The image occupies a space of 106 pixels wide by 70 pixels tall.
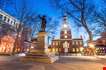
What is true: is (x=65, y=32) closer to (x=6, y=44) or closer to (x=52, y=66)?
(x=6, y=44)

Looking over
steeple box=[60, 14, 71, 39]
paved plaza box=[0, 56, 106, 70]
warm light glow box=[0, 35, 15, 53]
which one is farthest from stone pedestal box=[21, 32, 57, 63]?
steeple box=[60, 14, 71, 39]

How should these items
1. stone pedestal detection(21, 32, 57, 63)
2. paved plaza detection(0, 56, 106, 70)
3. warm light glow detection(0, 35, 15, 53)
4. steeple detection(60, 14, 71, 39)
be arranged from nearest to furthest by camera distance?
paved plaza detection(0, 56, 106, 70)
stone pedestal detection(21, 32, 57, 63)
warm light glow detection(0, 35, 15, 53)
steeple detection(60, 14, 71, 39)

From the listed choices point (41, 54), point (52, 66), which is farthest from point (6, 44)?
point (52, 66)

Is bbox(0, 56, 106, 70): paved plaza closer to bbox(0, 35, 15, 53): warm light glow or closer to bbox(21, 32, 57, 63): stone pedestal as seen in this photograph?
bbox(21, 32, 57, 63): stone pedestal

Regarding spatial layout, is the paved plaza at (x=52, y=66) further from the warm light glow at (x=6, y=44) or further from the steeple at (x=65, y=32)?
the steeple at (x=65, y=32)

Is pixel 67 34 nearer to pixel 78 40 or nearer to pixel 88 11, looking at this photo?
pixel 78 40

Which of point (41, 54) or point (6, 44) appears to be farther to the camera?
point (6, 44)

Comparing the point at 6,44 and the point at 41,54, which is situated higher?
the point at 6,44

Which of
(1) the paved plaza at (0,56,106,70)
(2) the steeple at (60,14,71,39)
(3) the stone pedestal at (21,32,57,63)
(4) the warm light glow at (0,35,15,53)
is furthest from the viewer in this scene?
(2) the steeple at (60,14,71,39)

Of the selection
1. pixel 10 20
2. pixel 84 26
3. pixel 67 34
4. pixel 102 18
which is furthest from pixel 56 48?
pixel 102 18

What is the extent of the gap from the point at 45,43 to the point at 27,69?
8.69 metres

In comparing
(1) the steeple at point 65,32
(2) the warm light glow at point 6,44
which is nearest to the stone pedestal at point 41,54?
(2) the warm light glow at point 6,44

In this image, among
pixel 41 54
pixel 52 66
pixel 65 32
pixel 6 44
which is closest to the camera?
pixel 52 66

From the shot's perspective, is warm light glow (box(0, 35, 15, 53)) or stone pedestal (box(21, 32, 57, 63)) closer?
stone pedestal (box(21, 32, 57, 63))
